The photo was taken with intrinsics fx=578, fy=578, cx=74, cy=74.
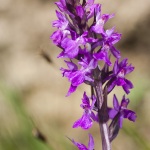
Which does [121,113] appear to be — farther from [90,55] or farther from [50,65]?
[50,65]

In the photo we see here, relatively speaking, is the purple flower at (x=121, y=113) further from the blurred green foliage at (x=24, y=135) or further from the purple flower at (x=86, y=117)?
the blurred green foliage at (x=24, y=135)

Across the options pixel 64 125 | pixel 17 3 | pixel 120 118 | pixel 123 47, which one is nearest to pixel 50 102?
pixel 64 125

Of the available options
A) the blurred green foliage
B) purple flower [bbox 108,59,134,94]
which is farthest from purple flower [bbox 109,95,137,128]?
the blurred green foliage

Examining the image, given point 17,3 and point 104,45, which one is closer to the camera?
point 104,45

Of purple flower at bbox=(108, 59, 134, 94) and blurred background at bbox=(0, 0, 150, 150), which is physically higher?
blurred background at bbox=(0, 0, 150, 150)

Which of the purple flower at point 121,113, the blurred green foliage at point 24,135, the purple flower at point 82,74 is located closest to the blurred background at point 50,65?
the blurred green foliage at point 24,135

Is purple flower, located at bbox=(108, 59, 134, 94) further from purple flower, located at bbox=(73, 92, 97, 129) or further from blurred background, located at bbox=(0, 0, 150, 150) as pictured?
blurred background, located at bbox=(0, 0, 150, 150)

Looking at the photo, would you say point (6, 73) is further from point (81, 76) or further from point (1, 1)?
point (81, 76)
